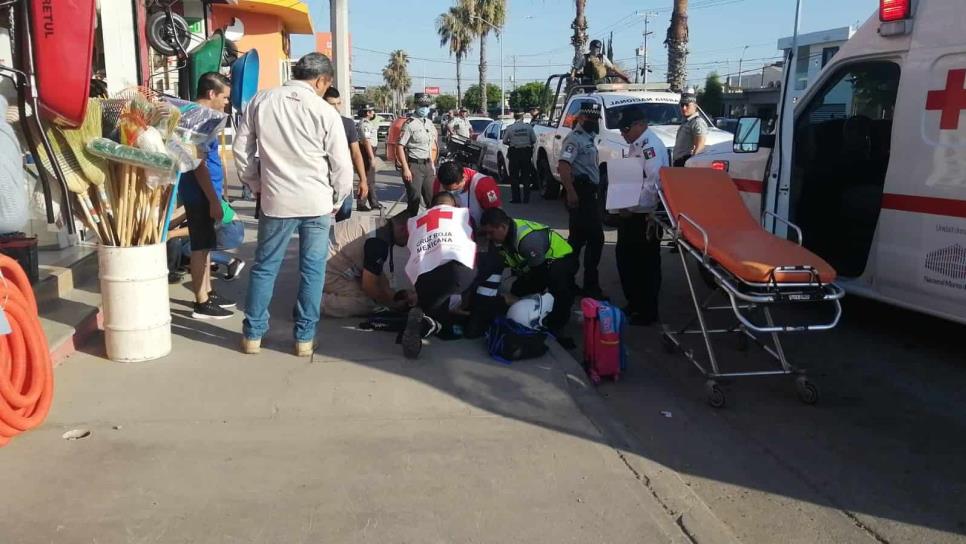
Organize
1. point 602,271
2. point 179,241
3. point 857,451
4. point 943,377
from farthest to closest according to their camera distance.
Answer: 1. point 602,271
2. point 179,241
3. point 943,377
4. point 857,451

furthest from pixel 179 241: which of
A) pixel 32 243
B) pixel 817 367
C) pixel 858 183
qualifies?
pixel 858 183

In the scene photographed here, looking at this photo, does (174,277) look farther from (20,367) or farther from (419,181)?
(419,181)

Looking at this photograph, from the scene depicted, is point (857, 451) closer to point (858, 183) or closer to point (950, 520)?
point (950, 520)

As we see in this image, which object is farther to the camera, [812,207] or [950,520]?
[812,207]

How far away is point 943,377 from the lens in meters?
5.25

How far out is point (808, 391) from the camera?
468 cm

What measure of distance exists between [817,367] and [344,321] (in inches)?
135

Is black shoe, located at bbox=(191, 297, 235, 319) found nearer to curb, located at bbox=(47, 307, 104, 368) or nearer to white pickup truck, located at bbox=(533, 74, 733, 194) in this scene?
curb, located at bbox=(47, 307, 104, 368)

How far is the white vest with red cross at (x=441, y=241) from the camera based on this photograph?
5.26 meters

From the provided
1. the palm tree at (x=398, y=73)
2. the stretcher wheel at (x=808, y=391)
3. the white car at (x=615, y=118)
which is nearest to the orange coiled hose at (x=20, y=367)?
the stretcher wheel at (x=808, y=391)

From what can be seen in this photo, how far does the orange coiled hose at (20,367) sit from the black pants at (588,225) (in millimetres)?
4479

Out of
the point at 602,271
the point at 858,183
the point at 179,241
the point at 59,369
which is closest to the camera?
the point at 59,369

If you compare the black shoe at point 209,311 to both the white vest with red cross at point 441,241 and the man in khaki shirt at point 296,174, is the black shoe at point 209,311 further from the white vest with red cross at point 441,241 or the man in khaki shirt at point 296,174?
the white vest with red cross at point 441,241

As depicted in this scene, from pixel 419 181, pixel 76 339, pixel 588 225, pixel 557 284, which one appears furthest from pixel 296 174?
pixel 419 181
